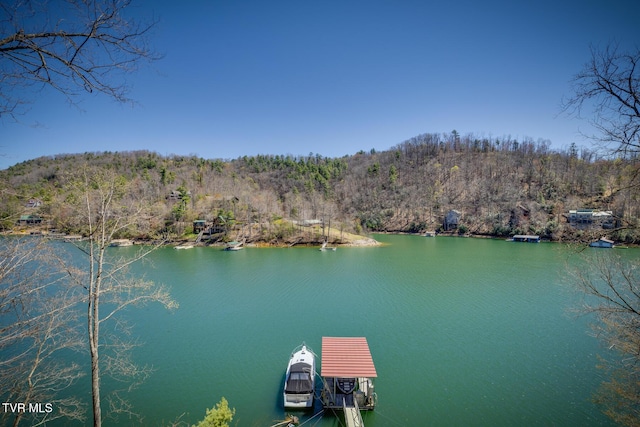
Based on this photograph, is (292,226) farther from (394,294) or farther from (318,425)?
(318,425)

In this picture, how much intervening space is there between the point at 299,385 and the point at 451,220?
6703 centimetres

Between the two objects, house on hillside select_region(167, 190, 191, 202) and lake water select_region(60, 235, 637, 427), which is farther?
house on hillside select_region(167, 190, 191, 202)

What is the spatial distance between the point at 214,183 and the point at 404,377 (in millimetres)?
73711

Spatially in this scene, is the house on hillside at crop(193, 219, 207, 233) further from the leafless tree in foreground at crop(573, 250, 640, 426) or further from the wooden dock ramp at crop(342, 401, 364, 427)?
the leafless tree in foreground at crop(573, 250, 640, 426)

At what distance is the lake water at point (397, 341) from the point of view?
35.6ft

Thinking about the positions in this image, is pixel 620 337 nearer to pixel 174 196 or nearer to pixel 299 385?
pixel 299 385

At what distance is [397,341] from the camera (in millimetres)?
15711

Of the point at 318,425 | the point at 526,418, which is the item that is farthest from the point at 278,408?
the point at 526,418

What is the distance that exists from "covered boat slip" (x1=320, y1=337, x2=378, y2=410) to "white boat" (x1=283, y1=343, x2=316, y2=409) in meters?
0.56

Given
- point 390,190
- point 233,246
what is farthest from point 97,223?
point 390,190

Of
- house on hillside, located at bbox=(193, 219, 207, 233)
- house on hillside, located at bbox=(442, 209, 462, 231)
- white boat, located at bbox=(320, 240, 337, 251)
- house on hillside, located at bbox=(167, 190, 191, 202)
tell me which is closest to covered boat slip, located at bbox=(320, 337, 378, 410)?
white boat, located at bbox=(320, 240, 337, 251)

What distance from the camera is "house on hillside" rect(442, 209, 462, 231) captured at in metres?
69.3

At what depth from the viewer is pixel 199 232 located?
55.8 meters

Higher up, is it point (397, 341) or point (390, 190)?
point (390, 190)
